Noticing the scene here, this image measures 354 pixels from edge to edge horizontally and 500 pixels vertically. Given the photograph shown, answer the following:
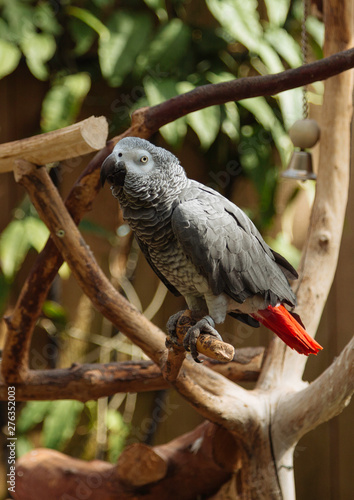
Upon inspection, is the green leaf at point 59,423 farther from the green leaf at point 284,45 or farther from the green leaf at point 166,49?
the green leaf at point 284,45

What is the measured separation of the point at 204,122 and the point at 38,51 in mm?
501

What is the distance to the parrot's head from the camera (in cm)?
68

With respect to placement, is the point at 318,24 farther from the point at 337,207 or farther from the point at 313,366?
the point at 313,366

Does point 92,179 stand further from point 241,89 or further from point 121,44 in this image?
point 121,44

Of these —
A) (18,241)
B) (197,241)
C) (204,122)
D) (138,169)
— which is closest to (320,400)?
(197,241)

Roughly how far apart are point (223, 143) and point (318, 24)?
17.5 inches

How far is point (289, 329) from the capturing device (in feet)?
2.81

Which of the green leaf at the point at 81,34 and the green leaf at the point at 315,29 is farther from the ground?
the green leaf at the point at 315,29

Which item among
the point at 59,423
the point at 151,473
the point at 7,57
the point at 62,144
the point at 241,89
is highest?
the point at 7,57

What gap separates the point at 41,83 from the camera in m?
1.63

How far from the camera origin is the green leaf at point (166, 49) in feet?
5.08

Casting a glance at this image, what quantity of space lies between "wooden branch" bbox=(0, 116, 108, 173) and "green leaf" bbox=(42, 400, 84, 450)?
84 cm

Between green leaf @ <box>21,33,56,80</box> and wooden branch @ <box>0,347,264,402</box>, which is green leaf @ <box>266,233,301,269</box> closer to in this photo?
wooden branch @ <box>0,347,264,402</box>

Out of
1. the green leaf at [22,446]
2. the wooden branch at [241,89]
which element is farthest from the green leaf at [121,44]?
the green leaf at [22,446]
